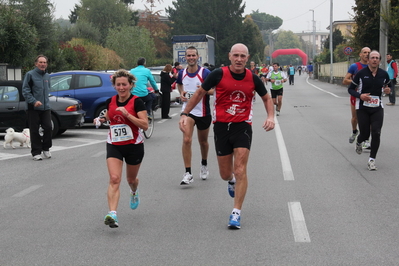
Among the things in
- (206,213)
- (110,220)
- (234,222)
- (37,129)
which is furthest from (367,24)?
(110,220)

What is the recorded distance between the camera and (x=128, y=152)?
21.3ft

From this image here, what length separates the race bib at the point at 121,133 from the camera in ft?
21.0

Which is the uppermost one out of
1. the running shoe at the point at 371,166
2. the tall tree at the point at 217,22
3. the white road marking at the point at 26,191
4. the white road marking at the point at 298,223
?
the tall tree at the point at 217,22

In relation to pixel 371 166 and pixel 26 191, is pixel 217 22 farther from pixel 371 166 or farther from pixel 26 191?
pixel 26 191

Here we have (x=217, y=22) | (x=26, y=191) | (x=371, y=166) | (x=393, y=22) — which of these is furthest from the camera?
(x=217, y=22)

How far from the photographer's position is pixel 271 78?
66.8 ft

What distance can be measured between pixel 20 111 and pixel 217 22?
225 feet

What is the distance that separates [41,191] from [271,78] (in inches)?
508

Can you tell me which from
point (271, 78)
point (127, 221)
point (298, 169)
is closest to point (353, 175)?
point (298, 169)

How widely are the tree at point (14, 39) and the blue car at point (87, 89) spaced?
7.23 m

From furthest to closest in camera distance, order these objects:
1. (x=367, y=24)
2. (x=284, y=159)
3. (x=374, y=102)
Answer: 1. (x=367, y=24)
2. (x=284, y=159)
3. (x=374, y=102)

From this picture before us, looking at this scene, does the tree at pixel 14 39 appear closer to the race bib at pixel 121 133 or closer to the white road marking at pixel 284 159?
the white road marking at pixel 284 159

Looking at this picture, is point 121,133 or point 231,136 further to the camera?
point 231,136

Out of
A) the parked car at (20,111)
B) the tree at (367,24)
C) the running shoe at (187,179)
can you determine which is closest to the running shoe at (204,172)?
the running shoe at (187,179)
